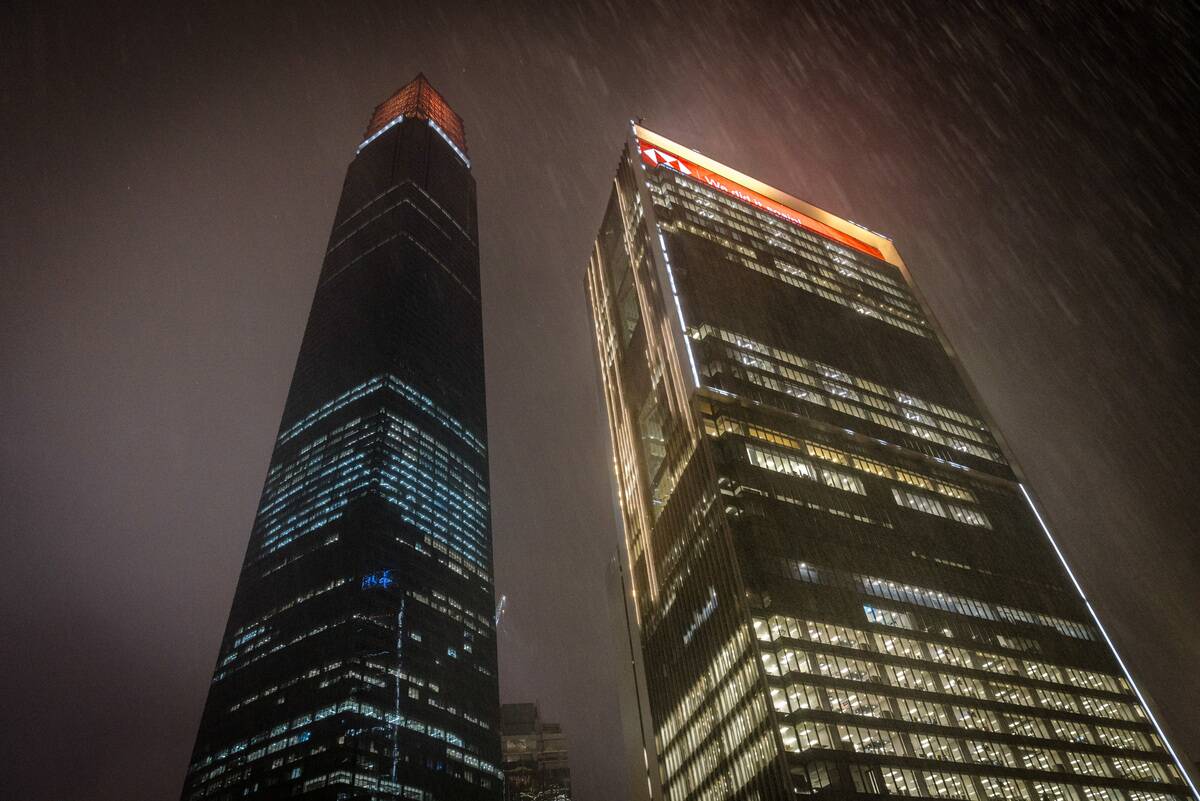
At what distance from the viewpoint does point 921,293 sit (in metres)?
135

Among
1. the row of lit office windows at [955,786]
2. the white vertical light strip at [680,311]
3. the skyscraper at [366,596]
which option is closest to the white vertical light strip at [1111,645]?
the row of lit office windows at [955,786]

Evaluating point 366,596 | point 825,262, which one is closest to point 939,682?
point 825,262

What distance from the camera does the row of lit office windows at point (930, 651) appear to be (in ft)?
231

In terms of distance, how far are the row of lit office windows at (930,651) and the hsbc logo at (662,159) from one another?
78.0 meters

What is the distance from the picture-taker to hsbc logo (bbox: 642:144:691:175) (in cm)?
12562

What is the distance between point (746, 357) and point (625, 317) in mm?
29753

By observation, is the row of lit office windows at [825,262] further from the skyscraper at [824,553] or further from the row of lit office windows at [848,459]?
the row of lit office windows at [848,459]

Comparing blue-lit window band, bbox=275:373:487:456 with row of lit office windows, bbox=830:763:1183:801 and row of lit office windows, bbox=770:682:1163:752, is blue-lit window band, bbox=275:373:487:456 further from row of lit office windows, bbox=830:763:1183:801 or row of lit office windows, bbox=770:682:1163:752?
row of lit office windows, bbox=830:763:1183:801

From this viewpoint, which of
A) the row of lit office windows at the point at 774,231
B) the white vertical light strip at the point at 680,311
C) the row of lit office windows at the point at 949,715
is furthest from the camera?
the row of lit office windows at the point at 774,231

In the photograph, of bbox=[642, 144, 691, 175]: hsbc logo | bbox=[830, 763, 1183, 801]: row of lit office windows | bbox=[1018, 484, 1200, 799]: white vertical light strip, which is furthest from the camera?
bbox=[642, 144, 691, 175]: hsbc logo

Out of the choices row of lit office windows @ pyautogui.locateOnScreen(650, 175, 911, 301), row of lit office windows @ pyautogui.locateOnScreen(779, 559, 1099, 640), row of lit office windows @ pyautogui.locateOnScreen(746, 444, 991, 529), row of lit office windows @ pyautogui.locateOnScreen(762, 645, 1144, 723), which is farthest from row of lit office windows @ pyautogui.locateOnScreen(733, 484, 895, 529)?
row of lit office windows @ pyautogui.locateOnScreen(650, 175, 911, 301)

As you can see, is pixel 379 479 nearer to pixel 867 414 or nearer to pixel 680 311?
pixel 680 311

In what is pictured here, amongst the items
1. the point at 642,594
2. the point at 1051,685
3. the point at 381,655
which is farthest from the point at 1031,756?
the point at 381,655

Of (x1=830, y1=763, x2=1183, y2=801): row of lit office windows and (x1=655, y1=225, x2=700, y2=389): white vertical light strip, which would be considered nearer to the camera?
(x1=830, y1=763, x2=1183, y2=801): row of lit office windows
